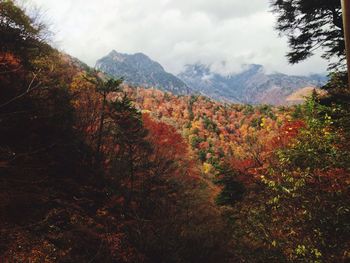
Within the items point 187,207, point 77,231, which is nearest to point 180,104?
point 187,207

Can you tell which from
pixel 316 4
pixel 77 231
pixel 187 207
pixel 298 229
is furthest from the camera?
pixel 187 207

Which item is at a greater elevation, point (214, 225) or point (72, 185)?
point (72, 185)

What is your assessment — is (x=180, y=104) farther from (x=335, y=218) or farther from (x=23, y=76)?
(x=335, y=218)

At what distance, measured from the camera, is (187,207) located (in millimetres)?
30359

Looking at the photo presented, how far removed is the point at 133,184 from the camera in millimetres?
31469

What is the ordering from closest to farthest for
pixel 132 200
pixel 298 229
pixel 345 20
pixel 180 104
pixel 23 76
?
pixel 345 20 → pixel 298 229 → pixel 23 76 → pixel 132 200 → pixel 180 104

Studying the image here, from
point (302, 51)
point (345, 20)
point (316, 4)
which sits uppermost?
point (316, 4)

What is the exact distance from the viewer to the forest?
11.1 metres

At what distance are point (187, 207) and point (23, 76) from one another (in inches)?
691

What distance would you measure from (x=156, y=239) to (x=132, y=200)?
7.04 metres

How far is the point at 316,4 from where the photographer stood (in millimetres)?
14320

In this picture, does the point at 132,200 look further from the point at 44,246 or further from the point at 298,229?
the point at 298,229

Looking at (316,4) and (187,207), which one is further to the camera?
(187,207)

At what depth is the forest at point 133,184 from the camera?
11093 millimetres
